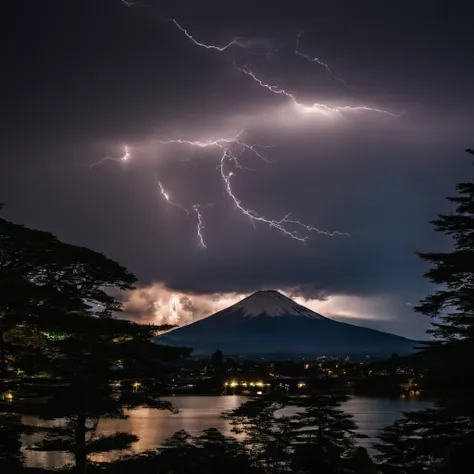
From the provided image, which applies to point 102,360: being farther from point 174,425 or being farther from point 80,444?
point 174,425

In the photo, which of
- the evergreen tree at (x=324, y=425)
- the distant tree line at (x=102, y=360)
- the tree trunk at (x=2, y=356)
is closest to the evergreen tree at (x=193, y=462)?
the distant tree line at (x=102, y=360)

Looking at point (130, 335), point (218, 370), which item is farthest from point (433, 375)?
point (218, 370)

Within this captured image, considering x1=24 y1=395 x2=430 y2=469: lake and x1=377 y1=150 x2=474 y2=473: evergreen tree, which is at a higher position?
x1=377 y1=150 x2=474 y2=473: evergreen tree

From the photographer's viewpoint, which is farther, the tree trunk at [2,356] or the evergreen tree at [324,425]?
the evergreen tree at [324,425]

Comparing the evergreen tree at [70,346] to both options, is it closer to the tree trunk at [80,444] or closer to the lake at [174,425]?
the tree trunk at [80,444]

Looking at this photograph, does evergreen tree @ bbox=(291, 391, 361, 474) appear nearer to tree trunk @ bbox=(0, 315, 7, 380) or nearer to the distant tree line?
the distant tree line

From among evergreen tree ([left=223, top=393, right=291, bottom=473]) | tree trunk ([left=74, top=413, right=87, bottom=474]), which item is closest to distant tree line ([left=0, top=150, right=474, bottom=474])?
tree trunk ([left=74, top=413, right=87, bottom=474])
